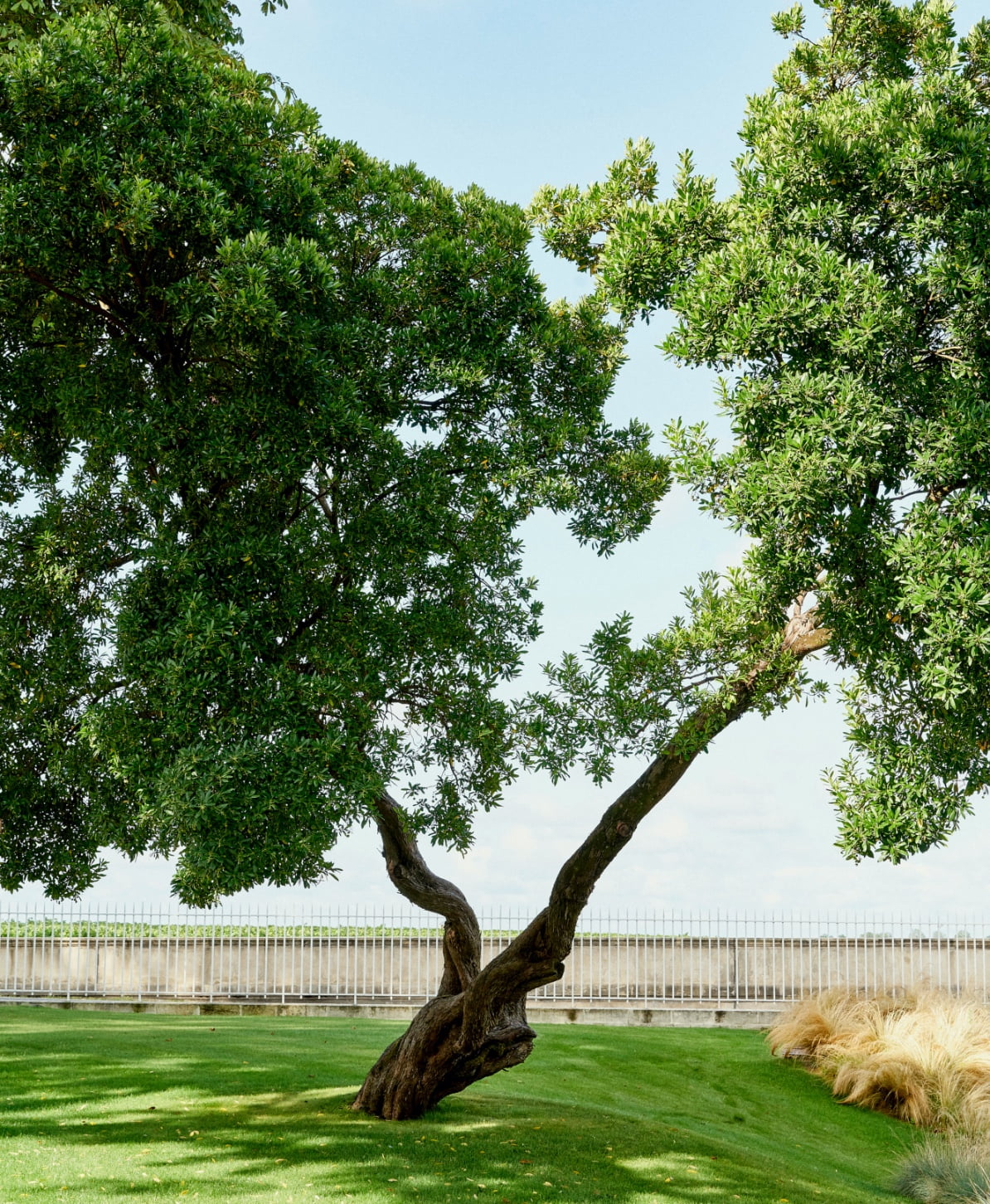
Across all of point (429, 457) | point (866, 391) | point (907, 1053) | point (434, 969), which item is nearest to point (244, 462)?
point (429, 457)

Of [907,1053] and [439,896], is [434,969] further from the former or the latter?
[439,896]

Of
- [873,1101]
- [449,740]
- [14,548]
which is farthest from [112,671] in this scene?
[873,1101]

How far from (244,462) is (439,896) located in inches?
193

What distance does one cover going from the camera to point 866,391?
691 cm

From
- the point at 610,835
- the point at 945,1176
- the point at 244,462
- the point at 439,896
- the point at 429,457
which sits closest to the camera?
the point at 244,462

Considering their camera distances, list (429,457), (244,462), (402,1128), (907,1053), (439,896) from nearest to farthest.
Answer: (244,462) < (429,457) < (402,1128) < (439,896) < (907,1053)

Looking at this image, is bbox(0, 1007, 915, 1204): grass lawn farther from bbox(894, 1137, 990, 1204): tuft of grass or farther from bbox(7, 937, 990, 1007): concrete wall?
bbox(7, 937, 990, 1007): concrete wall

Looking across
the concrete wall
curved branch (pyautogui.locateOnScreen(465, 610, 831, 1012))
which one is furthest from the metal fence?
curved branch (pyautogui.locateOnScreen(465, 610, 831, 1012))

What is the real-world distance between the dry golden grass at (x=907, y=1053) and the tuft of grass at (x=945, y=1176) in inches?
54.9

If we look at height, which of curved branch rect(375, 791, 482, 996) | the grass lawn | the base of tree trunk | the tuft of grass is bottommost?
the tuft of grass

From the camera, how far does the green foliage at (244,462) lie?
7.56 metres

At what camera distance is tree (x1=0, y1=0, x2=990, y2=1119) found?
23.8 ft

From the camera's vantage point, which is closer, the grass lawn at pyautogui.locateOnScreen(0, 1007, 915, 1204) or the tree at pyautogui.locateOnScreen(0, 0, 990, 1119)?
the tree at pyautogui.locateOnScreen(0, 0, 990, 1119)

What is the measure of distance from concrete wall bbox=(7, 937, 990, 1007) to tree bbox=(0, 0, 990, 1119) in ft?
34.1
